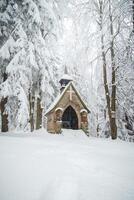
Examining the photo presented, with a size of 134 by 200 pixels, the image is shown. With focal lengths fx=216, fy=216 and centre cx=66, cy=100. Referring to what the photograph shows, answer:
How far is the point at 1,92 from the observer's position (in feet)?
42.1

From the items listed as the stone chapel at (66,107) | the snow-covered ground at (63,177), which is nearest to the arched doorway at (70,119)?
the stone chapel at (66,107)

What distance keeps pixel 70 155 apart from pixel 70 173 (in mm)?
1754

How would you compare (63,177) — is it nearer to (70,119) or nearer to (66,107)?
(66,107)

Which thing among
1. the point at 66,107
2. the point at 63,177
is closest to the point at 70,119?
the point at 66,107

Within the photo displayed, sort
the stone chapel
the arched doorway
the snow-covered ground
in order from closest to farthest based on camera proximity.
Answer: the snow-covered ground < the stone chapel < the arched doorway

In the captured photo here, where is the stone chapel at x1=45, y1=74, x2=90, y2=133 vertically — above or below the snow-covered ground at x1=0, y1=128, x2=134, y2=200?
above

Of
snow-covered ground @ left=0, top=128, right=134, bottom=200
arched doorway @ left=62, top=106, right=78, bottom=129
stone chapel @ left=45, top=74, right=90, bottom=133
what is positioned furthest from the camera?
arched doorway @ left=62, top=106, right=78, bottom=129

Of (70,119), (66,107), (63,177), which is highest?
(66,107)

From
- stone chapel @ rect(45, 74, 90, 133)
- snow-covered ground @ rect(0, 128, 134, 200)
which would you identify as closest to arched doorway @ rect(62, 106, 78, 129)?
stone chapel @ rect(45, 74, 90, 133)

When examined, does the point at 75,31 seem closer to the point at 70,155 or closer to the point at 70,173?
the point at 70,155

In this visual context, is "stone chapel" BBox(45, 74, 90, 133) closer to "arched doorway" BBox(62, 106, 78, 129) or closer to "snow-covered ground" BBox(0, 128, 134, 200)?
"arched doorway" BBox(62, 106, 78, 129)

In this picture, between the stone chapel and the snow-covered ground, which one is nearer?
the snow-covered ground

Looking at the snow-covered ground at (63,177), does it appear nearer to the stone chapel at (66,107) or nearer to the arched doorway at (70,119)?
the stone chapel at (66,107)

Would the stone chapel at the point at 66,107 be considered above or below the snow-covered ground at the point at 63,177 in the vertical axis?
above
